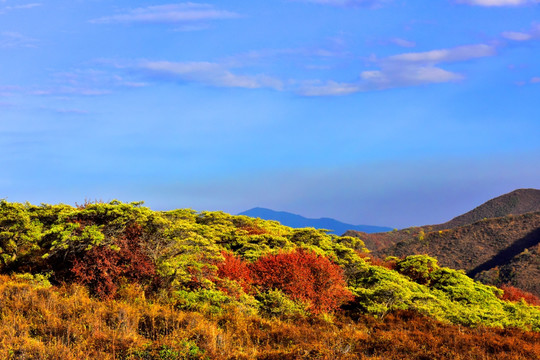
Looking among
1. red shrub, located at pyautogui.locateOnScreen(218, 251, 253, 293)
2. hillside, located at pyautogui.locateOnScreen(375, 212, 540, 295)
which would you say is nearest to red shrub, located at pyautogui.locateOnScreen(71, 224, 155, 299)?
red shrub, located at pyautogui.locateOnScreen(218, 251, 253, 293)

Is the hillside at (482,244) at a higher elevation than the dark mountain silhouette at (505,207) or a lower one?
lower

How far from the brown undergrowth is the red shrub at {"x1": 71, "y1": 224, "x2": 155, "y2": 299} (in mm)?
397

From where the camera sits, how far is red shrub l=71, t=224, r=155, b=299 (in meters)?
11.1

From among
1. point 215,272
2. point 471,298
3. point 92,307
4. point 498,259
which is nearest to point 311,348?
point 92,307

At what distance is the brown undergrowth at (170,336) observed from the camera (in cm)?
700

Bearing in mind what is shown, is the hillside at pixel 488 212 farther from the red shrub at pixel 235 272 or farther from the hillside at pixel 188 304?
the red shrub at pixel 235 272

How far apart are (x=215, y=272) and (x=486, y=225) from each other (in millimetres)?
61503

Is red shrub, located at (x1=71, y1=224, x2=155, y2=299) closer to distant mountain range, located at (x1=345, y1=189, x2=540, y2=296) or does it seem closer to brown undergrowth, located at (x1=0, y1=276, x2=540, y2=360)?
brown undergrowth, located at (x1=0, y1=276, x2=540, y2=360)

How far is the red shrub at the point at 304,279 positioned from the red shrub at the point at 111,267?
416cm

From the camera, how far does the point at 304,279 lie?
44.8ft

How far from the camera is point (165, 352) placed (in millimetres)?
6941

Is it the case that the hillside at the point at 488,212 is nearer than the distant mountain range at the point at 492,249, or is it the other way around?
the distant mountain range at the point at 492,249

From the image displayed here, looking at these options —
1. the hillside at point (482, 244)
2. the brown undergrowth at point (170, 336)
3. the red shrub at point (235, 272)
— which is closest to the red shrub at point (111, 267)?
the brown undergrowth at point (170, 336)

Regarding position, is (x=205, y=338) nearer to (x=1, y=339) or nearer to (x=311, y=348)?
(x=311, y=348)
